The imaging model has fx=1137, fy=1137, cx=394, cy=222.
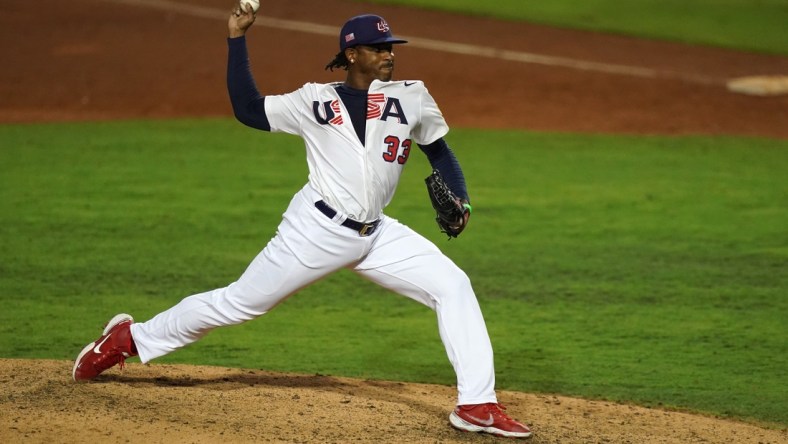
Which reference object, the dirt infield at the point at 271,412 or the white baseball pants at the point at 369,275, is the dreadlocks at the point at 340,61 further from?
the dirt infield at the point at 271,412

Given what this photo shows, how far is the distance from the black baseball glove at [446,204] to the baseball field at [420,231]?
35.6 inches

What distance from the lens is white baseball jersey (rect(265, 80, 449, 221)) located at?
4836 mm

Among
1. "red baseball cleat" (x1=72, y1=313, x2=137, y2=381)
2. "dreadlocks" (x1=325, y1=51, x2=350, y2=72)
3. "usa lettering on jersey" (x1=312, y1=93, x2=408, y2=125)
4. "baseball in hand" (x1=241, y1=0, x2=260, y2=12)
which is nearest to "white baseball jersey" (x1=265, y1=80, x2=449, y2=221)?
"usa lettering on jersey" (x1=312, y1=93, x2=408, y2=125)

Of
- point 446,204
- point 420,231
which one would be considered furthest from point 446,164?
point 420,231

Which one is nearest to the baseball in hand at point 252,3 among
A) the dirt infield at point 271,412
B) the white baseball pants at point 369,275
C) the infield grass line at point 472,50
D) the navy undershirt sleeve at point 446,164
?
the white baseball pants at point 369,275

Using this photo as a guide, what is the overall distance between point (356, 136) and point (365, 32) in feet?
1.50

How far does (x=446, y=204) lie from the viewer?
193 inches

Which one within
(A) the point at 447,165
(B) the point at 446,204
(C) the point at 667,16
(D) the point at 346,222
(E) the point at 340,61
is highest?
(C) the point at 667,16

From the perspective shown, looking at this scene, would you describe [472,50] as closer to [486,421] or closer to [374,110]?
[374,110]

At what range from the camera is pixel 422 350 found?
672cm

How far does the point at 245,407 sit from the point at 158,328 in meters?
0.53

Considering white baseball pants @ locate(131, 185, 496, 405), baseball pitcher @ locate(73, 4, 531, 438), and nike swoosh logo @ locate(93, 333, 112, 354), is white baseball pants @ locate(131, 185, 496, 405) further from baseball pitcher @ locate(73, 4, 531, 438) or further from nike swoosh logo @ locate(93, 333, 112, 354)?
nike swoosh logo @ locate(93, 333, 112, 354)

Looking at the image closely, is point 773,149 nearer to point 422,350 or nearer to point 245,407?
point 422,350

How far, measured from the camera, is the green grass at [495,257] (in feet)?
21.3
